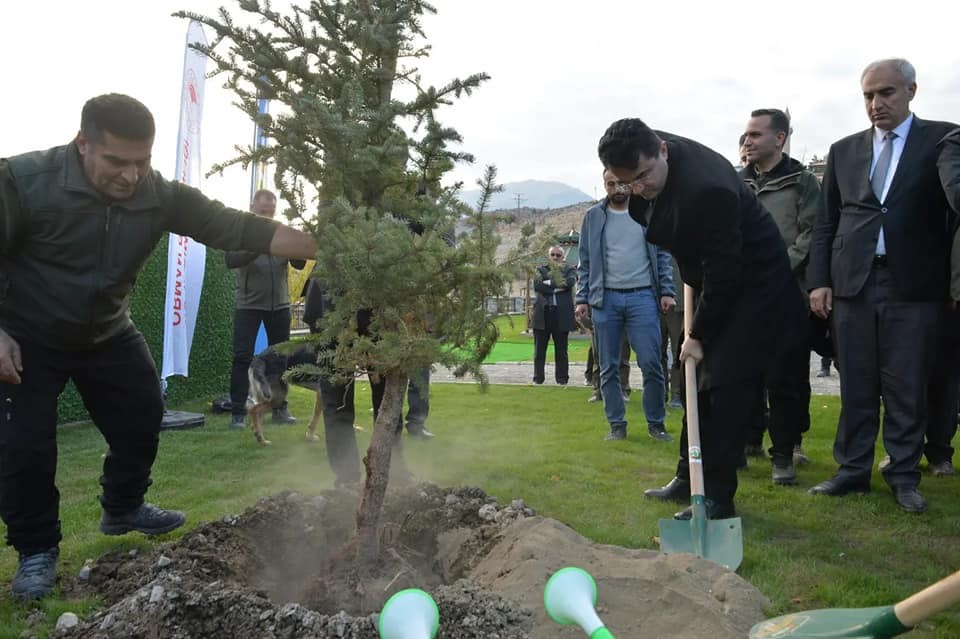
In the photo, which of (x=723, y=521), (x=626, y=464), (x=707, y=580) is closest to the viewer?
(x=707, y=580)

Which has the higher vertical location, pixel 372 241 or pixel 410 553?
pixel 372 241

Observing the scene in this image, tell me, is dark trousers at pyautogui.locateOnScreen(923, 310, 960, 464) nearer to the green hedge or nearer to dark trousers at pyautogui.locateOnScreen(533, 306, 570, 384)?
dark trousers at pyautogui.locateOnScreen(533, 306, 570, 384)

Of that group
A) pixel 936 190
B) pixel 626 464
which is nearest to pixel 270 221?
pixel 626 464

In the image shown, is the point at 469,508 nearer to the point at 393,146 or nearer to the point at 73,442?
the point at 393,146

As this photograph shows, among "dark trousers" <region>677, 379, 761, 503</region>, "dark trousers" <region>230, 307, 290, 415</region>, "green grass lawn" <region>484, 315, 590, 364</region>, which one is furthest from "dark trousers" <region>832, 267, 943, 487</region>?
"green grass lawn" <region>484, 315, 590, 364</region>

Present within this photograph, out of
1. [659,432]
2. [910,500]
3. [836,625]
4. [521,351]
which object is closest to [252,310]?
[659,432]

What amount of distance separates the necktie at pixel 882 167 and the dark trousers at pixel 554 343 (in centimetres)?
661

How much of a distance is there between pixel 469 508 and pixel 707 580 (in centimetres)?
126

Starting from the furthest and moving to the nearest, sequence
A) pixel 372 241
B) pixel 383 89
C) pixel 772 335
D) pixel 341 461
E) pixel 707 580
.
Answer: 1. pixel 341 461
2. pixel 772 335
3. pixel 383 89
4. pixel 707 580
5. pixel 372 241

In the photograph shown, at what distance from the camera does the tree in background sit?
284 cm

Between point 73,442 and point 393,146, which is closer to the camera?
point 393,146

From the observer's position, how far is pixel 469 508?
377 cm

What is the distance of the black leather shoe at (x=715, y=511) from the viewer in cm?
392

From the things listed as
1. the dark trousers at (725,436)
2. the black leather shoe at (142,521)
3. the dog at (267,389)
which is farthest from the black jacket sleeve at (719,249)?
the dog at (267,389)
